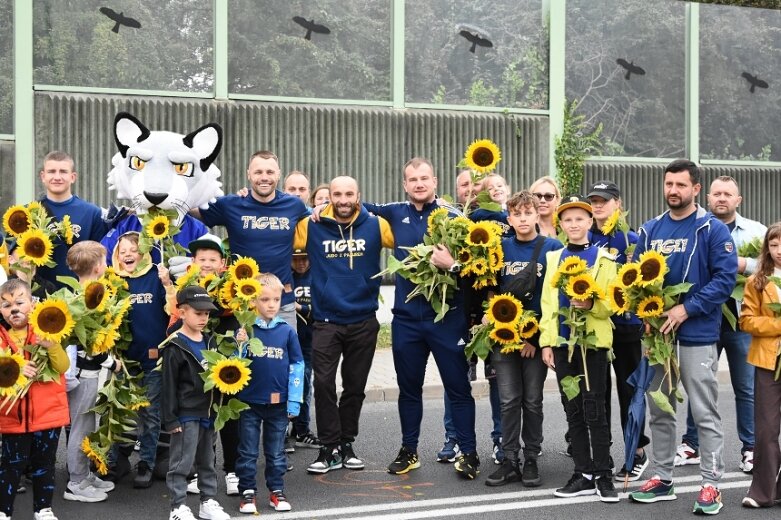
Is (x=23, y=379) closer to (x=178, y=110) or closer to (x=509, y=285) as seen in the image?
(x=509, y=285)

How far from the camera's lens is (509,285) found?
788cm

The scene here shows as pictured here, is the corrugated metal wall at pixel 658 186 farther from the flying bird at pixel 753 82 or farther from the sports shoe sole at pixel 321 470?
the sports shoe sole at pixel 321 470

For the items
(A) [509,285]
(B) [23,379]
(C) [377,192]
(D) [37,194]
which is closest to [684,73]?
(C) [377,192]

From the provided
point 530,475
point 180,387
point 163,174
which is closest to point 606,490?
point 530,475

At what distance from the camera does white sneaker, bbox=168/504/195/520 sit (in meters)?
6.77

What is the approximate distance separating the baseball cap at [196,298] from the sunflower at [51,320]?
730 millimetres

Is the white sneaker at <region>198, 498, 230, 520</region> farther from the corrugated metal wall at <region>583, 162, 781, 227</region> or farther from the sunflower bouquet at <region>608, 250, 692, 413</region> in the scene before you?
the corrugated metal wall at <region>583, 162, 781, 227</region>

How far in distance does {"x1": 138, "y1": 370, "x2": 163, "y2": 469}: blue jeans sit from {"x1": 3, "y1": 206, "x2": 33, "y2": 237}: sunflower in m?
1.43

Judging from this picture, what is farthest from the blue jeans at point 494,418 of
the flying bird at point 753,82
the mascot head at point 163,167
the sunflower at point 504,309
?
the flying bird at point 753,82

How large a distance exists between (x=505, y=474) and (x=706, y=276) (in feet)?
6.77

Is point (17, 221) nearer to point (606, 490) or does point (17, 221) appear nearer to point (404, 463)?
point (404, 463)

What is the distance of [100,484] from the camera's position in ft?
25.1

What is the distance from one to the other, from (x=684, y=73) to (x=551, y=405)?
395 inches

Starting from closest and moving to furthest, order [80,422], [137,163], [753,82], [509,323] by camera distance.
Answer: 1. [80,422]
2. [509,323]
3. [137,163]
4. [753,82]
